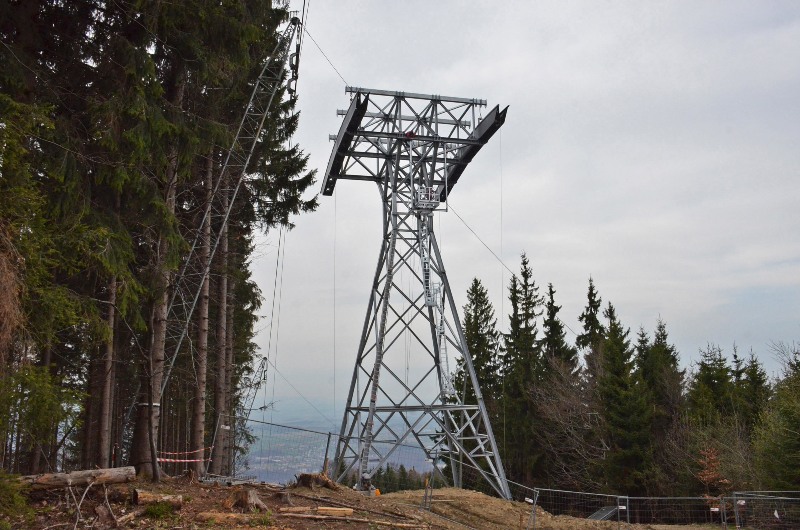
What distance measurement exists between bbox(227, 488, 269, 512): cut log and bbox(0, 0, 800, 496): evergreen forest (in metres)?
1.62

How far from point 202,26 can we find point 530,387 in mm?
28162

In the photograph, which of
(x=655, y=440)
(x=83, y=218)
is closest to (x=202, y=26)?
(x=83, y=218)

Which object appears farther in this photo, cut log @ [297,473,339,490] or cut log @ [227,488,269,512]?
cut log @ [297,473,339,490]

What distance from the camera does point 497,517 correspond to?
13.1 meters

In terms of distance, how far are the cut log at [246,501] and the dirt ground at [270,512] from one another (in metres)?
0.08

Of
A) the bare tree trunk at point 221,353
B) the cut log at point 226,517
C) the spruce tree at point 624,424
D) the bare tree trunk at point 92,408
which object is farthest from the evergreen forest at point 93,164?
the spruce tree at point 624,424

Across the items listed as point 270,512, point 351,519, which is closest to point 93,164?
point 270,512

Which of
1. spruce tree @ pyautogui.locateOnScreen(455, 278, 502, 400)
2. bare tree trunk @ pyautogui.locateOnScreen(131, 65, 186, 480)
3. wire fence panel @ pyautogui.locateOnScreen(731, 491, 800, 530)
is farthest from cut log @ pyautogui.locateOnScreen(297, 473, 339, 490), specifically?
spruce tree @ pyautogui.locateOnScreen(455, 278, 502, 400)

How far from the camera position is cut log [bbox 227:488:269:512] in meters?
9.09

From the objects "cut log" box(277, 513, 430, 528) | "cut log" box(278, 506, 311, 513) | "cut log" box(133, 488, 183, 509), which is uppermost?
"cut log" box(133, 488, 183, 509)

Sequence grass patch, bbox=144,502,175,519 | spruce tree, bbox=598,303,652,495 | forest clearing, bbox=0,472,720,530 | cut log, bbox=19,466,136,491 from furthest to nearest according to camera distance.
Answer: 1. spruce tree, bbox=598,303,652,495
2. cut log, bbox=19,466,136,491
3. grass patch, bbox=144,502,175,519
4. forest clearing, bbox=0,472,720,530

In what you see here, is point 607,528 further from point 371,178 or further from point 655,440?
point 655,440

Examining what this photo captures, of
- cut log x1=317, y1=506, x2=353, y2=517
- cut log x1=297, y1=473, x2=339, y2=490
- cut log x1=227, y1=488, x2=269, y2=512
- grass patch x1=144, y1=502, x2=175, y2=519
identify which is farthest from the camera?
cut log x1=297, y1=473, x2=339, y2=490

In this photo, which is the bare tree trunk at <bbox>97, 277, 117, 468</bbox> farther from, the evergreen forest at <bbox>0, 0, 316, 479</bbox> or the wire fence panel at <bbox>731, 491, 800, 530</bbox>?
the wire fence panel at <bbox>731, 491, 800, 530</bbox>
